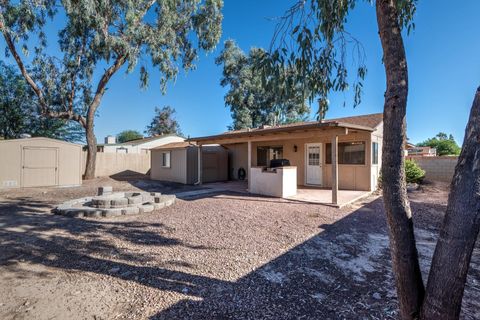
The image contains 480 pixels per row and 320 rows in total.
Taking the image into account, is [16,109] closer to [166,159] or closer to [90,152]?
[90,152]

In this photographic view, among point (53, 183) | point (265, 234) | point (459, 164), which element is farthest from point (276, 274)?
point (53, 183)

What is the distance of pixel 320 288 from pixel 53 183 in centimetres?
1338

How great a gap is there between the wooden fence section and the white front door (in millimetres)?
12549

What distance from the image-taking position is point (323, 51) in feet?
9.44

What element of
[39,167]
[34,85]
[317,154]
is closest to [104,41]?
[34,85]

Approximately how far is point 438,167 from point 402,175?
564 inches

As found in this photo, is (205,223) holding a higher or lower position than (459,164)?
lower

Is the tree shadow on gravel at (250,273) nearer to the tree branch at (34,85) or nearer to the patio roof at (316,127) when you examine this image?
the patio roof at (316,127)

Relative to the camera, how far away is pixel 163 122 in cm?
4006

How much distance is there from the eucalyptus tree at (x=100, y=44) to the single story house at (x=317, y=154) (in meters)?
7.02

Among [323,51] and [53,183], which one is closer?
[323,51]

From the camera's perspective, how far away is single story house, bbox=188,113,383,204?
8.27 meters

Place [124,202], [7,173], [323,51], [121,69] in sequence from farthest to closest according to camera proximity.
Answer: [121,69], [7,173], [124,202], [323,51]

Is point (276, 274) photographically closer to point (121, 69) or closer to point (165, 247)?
point (165, 247)
